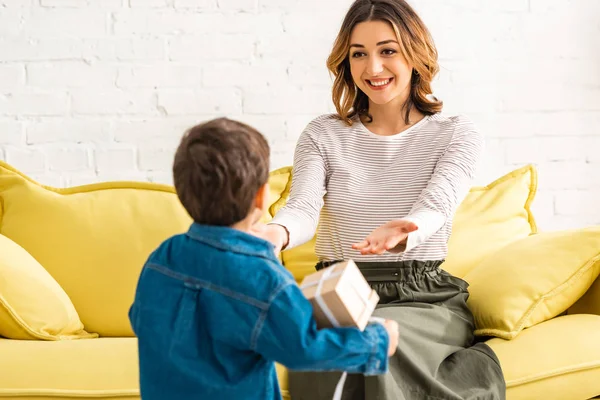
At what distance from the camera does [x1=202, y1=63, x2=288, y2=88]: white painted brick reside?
259 cm

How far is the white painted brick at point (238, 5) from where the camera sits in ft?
8.49

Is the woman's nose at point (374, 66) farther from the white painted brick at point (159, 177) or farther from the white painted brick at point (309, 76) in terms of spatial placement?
the white painted brick at point (159, 177)

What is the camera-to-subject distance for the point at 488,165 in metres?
2.82

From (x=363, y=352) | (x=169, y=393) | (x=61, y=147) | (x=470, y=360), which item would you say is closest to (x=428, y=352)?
(x=470, y=360)

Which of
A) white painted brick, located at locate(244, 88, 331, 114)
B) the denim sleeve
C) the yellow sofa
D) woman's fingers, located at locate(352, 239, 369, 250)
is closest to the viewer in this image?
the denim sleeve

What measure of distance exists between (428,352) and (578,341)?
37cm

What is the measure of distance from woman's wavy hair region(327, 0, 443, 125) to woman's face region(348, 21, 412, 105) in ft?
0.06

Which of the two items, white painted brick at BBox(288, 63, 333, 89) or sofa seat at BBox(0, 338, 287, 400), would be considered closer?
sofa seat at BBox(0, 338, 287, 400)

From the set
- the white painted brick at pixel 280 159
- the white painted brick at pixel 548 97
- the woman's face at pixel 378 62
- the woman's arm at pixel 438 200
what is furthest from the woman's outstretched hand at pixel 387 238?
the white painted brick at pixel 548 97

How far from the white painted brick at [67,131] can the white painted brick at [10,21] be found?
28 centimetres

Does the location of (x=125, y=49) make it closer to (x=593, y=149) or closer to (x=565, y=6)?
(x=565, y=6)

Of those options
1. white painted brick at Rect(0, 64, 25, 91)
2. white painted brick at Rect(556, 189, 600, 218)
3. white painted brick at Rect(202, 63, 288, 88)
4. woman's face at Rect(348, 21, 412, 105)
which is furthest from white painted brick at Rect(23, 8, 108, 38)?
white painted brick at Rect(556, 189, 600, 218)

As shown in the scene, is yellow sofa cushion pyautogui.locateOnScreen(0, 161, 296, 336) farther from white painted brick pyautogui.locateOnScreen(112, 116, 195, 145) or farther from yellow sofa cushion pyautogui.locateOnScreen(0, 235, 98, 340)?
white painted brick pyautogui.locateOnScreen(112, 116, 195, 145)

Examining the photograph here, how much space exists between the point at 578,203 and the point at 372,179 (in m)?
1.23
